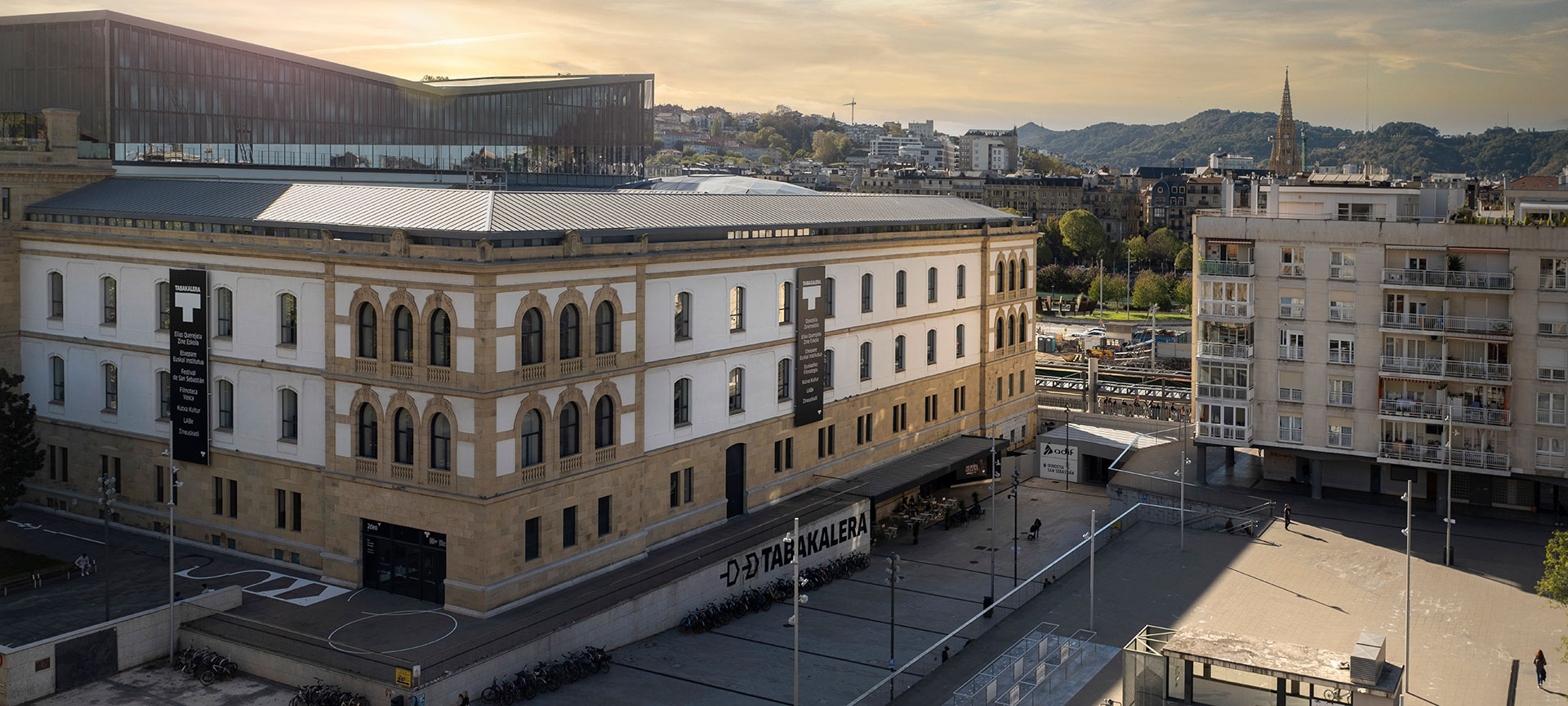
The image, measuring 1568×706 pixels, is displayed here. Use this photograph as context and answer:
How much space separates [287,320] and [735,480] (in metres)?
21.1

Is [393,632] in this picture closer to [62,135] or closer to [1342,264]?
[62,135]

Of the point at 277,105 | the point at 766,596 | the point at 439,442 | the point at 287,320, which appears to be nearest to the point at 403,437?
the point at 439,442

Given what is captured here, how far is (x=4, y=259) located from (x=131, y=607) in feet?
76.6

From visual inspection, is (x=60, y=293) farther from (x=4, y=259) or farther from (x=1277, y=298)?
(x=1277, y=298)

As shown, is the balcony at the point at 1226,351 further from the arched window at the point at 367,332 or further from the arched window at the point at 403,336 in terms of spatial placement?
the arched window at the point at 367,332

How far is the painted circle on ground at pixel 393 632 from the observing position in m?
43.2

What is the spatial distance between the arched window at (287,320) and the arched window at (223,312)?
126 inches

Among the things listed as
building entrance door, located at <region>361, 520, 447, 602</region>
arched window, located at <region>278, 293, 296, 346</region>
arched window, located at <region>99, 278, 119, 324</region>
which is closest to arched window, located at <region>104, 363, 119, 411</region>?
arched window, located at <region>99, 278, 119, 324</region>

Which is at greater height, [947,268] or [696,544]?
[947,268]

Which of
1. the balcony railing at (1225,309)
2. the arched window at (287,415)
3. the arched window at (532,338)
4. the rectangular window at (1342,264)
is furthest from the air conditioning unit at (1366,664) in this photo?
the arched window at (287,415)

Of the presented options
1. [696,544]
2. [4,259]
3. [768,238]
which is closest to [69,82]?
[4,259]

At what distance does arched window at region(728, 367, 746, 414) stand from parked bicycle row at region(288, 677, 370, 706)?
2346 centimetres

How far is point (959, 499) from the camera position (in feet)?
234

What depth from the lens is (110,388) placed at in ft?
191
